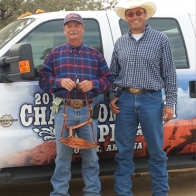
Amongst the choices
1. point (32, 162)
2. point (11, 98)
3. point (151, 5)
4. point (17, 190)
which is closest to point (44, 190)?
point (17, 190)

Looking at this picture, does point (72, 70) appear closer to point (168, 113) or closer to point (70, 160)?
point (70, 160)

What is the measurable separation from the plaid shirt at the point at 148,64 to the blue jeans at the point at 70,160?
0.52m

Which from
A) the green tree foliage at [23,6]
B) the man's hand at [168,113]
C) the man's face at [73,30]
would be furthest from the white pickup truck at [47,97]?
the green tree foliage at [23,6]

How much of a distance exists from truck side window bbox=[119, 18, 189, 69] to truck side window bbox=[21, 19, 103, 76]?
632 mm

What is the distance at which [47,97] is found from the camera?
4055mm

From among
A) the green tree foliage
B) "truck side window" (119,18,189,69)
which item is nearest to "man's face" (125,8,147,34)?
"truck side window" (119,18,189,69)

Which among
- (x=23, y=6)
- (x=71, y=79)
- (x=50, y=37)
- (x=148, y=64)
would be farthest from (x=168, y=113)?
(x=23, y=6)

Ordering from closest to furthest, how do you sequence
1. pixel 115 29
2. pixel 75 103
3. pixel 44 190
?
1. pixel 75 103
2. pixel 115 29
3. pixel 44 190

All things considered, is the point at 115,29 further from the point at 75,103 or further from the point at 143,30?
the point at 75,103

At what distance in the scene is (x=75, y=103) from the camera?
A: 3795 mm

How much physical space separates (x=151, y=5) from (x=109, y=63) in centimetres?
69

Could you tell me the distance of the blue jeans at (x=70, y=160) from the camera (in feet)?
12.5

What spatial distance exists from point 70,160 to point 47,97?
2.02 feet

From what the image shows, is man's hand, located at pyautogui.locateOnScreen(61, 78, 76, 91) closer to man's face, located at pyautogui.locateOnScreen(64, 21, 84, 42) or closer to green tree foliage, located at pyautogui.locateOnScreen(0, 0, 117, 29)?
man's face, located at pyautogui.locateOnScreen(64, 21, 84, 42)
